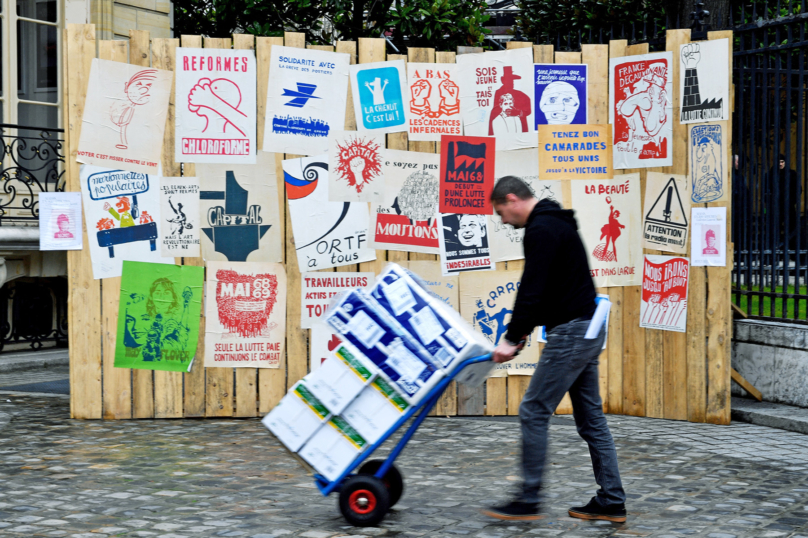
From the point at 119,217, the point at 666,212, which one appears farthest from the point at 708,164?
the point at 119,217

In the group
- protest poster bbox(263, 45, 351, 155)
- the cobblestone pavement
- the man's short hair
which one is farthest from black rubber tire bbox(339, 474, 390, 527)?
protest poster bbox(263, 45, 351, 155)

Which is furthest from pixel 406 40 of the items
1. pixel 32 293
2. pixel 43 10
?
pixel 32 293

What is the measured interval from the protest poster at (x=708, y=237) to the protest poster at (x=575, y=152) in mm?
830

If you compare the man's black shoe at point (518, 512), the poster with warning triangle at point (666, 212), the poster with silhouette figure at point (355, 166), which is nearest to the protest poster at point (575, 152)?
the poster with warning triangle at point (666, 212)

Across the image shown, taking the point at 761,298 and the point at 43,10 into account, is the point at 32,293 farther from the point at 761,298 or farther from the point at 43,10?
the point at 761,298

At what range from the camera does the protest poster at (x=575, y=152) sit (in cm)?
731

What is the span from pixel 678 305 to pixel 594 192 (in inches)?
46.3

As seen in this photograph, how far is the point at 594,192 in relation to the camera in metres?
7.38

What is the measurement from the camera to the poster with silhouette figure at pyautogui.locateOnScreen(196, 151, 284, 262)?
23.6 ft

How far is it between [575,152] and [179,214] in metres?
3.37

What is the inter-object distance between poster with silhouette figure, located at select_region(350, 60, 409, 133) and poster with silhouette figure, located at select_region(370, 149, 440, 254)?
0.93ft

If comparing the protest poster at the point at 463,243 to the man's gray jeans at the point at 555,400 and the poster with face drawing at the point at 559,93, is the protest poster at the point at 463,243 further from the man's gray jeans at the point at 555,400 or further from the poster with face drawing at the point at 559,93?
the man's gray jeans at the point at 555,400

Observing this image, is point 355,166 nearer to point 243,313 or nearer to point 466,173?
point 466,173

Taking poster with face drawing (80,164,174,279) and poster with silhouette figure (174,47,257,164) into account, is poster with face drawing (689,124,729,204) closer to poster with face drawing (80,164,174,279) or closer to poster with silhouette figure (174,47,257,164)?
poster with silhouette figure (174,47,257,164)
